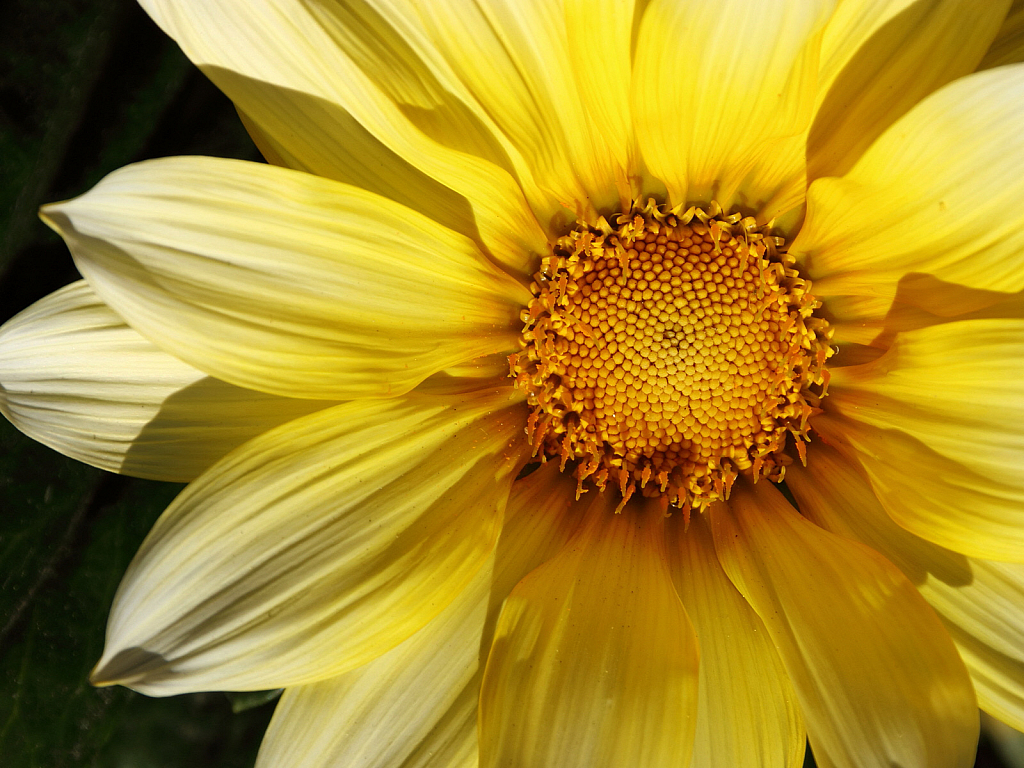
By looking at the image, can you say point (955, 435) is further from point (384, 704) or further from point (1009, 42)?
point (384, 704)

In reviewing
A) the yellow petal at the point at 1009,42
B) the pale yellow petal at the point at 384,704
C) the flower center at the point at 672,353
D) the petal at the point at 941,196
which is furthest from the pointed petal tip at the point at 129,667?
the yellow petal at the point at 1009,42

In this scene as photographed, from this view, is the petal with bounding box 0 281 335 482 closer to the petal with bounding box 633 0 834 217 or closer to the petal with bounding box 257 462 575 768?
the petal with bounding box 257 462 575 768

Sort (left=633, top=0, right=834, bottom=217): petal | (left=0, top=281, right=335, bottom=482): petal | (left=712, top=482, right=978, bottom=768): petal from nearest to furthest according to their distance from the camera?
(left=633, top=0, right=834, bottom=217): petal
(left=712, top=482, right=978, bottom=768): petal
(left=0, top=281, right=335, bottom=482): petal

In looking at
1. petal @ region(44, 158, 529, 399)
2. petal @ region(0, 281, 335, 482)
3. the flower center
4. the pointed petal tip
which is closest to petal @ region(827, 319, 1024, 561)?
the flower center

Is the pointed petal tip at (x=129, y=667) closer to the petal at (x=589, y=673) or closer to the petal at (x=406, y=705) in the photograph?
the petal at (x=406, y=705)

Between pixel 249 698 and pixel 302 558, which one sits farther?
pixel 249 698

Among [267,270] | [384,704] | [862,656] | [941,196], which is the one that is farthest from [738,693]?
[267,270]
